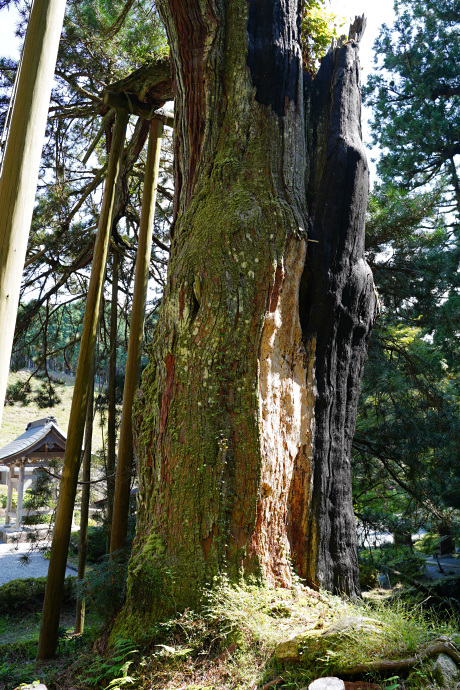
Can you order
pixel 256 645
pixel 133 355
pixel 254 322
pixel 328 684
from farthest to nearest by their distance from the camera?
pixel 133 355
pixel 254 322
pixel 256 645
pixel 328 684

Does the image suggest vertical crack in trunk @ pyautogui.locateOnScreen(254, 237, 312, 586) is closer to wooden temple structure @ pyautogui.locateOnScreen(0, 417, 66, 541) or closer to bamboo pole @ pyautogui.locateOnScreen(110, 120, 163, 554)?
bamboo pole @ pyautogui.locateOnScreen(110, 120, 163, 554)

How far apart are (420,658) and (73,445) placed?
3149 millimetres

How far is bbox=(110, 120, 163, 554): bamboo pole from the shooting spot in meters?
4.52

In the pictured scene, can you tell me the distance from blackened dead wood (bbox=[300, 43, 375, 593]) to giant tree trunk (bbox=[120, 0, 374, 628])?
1 centimetres

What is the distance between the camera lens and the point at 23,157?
4.93ft

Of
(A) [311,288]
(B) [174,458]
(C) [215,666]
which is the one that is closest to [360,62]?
(A) [311,288]

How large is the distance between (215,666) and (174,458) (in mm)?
1156

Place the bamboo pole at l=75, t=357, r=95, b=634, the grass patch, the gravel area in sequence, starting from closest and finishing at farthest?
1. the grass patch
2. the bamboo pole at l=75, t=357, r=95, b=634
3. the gravel area

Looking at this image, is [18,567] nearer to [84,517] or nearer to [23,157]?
[84,517]

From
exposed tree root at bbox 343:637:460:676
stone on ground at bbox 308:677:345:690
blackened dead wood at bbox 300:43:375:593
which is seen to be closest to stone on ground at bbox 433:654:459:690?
exposed tree root at bbox 343:637:460:676

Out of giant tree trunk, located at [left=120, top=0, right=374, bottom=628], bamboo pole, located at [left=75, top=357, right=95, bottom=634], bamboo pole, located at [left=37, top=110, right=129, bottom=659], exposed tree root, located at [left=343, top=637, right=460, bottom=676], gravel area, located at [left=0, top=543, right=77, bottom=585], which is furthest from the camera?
gravel area, located at [left=0, top=543, right=77, bottom=585]

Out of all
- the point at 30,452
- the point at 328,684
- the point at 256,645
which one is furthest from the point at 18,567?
the point at 328,684

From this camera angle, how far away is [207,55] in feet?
12.8

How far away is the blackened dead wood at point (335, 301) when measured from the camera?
3.53 metres
